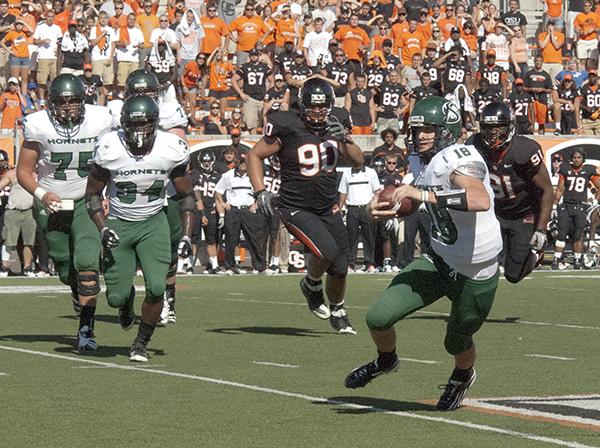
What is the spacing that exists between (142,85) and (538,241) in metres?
3.19

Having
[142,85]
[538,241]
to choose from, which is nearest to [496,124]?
[538,241]

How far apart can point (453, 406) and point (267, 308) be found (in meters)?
7.24

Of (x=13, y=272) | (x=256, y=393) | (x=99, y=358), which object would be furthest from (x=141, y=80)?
(x=13, y=272)

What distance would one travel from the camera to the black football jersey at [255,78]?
23875mm

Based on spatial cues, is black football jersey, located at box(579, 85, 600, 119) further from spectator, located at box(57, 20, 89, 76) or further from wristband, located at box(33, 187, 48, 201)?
wristband, located at box(33, 187, 48, 201)

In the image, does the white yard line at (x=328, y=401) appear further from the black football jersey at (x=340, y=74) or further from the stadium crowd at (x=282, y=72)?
the black football jersey at (x=340, y=74)

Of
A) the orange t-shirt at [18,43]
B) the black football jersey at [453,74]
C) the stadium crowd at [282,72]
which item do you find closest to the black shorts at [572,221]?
the stadium crowd at [282,72]

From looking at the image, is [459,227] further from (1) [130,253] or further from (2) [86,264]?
(2) [86,264]

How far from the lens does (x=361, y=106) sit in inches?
948

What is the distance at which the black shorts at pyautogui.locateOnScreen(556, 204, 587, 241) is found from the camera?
73.5 feet

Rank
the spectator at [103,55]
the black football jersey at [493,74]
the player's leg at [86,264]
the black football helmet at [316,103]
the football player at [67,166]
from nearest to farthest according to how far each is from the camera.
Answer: the player's leg at [86,264]
the football player at [67,166]
the black football helmet at [316,103]
the spectator at [103,55]
the black football jersey at [493,74]

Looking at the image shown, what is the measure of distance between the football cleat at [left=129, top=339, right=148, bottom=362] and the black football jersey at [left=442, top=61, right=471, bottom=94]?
15709 millimetres

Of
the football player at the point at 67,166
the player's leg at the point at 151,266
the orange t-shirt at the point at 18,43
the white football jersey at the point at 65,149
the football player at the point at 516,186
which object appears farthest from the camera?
the orange t-shirt at the point at 18,43

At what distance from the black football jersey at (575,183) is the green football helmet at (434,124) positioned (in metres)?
15.6
